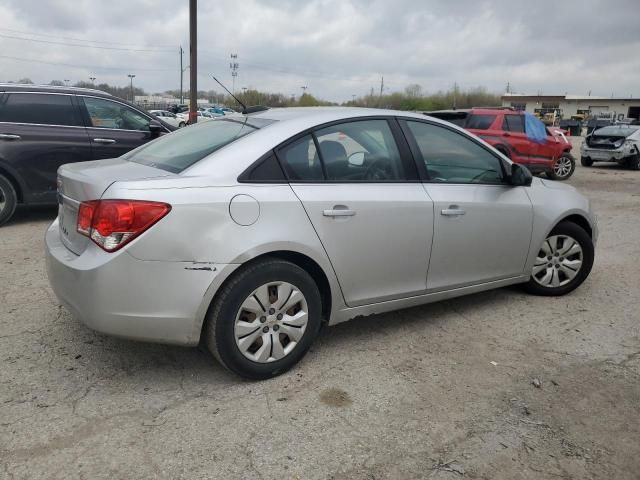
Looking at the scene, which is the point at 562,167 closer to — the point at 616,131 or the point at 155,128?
the point at 616,131

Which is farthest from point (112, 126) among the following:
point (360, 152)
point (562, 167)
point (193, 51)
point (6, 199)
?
point (562, 167)

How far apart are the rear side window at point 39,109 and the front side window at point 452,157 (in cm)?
502

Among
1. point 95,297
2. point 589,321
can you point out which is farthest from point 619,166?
point 95,297

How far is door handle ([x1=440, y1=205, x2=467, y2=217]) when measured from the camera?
3648 millimetres

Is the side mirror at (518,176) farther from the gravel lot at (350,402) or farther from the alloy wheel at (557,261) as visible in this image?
the gravel lot at (350,402)

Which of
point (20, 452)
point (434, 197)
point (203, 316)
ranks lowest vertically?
point (20, 452)

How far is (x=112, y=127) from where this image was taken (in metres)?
7.22

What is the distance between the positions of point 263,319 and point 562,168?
500 inches

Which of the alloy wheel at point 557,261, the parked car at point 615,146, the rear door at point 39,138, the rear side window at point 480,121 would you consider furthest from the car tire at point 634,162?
the rear door at point 39,138

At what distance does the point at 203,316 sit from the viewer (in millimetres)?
2818

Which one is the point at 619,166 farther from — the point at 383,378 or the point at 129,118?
the point at 383,378

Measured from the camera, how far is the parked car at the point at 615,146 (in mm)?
16766

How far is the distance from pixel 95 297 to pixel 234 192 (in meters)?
0.88

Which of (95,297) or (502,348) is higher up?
(95,297)
